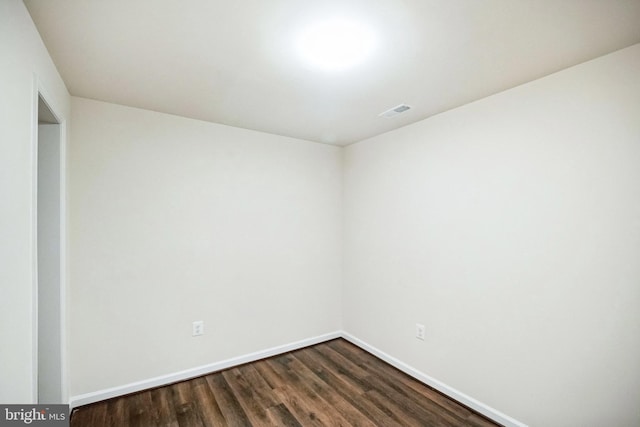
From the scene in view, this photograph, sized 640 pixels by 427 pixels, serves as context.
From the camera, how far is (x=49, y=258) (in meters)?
1.89

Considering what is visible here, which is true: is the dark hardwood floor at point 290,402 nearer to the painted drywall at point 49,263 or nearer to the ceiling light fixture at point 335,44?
the painted drywall at point 49,263

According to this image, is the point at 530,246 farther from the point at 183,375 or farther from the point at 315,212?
the point at 183,375

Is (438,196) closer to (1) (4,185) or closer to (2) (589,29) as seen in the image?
(2) (589,29)

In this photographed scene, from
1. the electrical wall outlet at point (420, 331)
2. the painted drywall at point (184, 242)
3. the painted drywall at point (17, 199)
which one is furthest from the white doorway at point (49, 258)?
the electrical wall outlet at point (420, 331)

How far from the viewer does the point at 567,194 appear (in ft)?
5.81

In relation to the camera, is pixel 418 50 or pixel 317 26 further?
pixel 418 50

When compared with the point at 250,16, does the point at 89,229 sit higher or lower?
lower

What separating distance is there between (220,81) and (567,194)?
2.29m

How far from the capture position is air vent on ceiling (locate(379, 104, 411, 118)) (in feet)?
7.73

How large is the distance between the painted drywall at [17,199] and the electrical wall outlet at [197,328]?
137 cm

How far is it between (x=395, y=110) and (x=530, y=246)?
1.41 m

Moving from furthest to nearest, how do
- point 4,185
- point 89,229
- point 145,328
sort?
point 145,328 < point 89,229 < point 4,185

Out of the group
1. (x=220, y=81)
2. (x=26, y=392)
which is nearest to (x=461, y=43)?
(x=220, y=81)

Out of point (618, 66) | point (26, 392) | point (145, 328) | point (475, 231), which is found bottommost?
point (145, 328)
